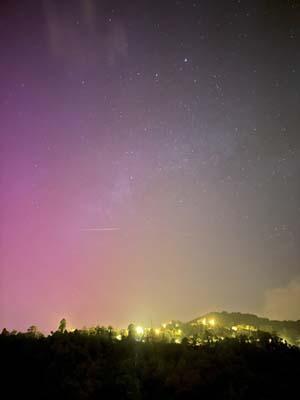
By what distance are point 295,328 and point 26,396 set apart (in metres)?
110

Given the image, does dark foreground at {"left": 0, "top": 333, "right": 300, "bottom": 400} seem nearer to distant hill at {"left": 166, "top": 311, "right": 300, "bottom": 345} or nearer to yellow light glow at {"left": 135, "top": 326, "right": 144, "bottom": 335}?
yellow light glow at {"left": 135, "top": 326, "right": 144, "bottom": 335}

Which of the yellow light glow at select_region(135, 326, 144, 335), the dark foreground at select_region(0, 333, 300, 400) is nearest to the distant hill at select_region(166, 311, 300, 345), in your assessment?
the yellow light glow at select_region(135, 326, 144, 335)

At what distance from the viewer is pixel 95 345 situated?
59094 millimetres

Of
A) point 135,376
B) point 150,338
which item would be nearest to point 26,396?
point 135,376

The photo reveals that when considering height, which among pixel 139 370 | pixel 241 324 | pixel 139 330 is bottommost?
pixel 139 370

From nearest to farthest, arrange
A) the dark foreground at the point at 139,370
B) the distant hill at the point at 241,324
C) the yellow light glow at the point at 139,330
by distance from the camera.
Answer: the dark foreground at the point at 139,370 → the yellow light glow at the point at 139,330 → the distant hill at the point at 241,324

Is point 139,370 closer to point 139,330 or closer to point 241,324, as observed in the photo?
point 139,330

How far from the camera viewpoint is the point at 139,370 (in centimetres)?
5025

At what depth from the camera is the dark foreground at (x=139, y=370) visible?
4416cm

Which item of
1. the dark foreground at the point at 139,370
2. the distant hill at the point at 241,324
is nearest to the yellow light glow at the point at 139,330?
the distant hill at the point at 241,324

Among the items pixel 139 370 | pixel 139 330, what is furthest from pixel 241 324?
pixel 139 370

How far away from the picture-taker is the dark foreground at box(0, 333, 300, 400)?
4416 centimetres

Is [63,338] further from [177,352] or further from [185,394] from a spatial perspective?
[185,394]

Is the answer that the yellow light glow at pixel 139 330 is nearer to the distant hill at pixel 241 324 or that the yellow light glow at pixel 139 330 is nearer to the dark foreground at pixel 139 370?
the distant hill at pixel 241 324
